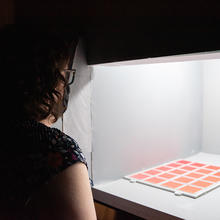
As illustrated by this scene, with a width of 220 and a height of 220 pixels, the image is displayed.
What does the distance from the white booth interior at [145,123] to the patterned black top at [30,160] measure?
429 millimetres

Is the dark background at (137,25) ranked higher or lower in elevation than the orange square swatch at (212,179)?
higher

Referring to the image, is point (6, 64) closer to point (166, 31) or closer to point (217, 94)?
point (166, 31)

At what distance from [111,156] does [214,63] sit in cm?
98

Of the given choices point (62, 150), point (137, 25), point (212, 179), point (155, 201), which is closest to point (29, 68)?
point (62, 150)

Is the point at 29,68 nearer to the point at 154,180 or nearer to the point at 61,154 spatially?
the point at 61,154

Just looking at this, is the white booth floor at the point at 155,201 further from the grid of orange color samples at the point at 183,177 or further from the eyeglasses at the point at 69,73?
the eyeglasses at the point at 69,73

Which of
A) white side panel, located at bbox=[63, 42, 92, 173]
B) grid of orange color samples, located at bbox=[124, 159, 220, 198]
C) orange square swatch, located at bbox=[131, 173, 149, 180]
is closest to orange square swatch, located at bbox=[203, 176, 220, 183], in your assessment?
grid of orange color samples, located at bbox=[124, 159, 220, 198]

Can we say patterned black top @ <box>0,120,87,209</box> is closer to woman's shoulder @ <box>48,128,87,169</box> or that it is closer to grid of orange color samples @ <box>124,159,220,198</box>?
woman's shoulder @ <box>48,128,87,169</box>

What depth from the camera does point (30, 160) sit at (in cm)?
54

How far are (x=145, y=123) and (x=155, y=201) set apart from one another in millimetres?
519

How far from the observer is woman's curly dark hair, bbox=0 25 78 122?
65 cm

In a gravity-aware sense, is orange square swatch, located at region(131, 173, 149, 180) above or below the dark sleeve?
below

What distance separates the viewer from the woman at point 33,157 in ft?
1.77

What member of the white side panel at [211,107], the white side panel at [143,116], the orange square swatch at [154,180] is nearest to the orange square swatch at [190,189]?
the orange square swatch at [154,180]
